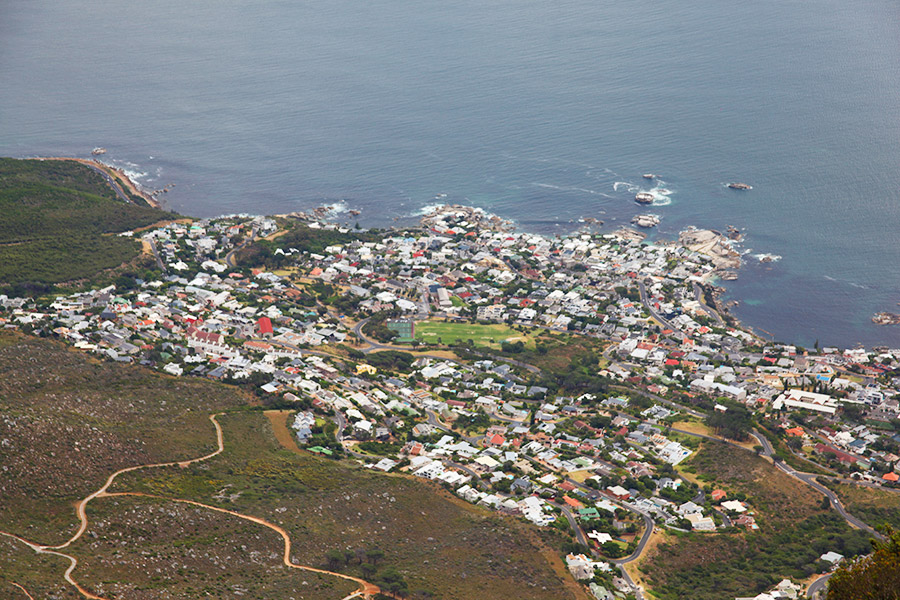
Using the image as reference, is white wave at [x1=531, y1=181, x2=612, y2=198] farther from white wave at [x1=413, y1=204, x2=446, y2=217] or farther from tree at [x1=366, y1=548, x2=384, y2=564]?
tree at [x1=366, y1=548, x2=384, y2=564]

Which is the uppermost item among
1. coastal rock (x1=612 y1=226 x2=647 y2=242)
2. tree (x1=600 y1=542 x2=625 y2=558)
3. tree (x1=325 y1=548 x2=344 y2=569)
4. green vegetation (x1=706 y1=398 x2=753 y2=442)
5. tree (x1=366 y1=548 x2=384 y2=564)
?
tree (x1=325 y1=548 x2=344 y2=569)

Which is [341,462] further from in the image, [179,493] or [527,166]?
[527,166]

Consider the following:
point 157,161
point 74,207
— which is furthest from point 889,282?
point 157,161

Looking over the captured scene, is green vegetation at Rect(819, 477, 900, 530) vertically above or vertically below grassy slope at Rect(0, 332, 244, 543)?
below

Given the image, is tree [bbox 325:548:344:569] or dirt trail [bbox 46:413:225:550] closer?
dirt trail [bbox 46:413:225:550]

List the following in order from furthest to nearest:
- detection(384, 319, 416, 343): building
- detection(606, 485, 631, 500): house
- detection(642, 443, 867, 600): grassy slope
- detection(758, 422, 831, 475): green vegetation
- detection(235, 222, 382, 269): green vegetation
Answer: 1. detection(235, 222, 382, 269): green vegetation
2. detection(384, 319, 416, 343): building
3. detection(758, 422, 831, 475): green vegetation
4. detection(606, 485, 631, 500): house
5. detection(642, 443, 867, 600): grassy slope

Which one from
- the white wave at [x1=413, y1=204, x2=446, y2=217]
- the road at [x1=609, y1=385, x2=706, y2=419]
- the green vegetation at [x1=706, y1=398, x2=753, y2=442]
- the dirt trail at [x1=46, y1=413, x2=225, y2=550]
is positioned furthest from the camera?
the white wave at [x1=413, y1=204, x2=446, y2=217]

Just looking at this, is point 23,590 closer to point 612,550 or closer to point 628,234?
point 612,550

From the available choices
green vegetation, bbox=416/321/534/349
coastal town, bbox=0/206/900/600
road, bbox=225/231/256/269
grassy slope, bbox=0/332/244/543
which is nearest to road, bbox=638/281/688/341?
coastal town, bbox=0/206/900/600
